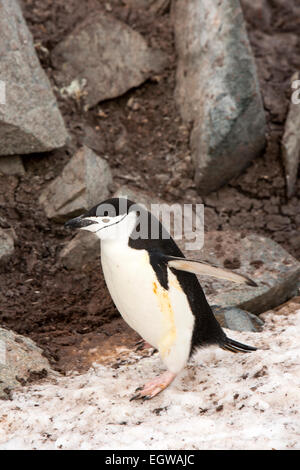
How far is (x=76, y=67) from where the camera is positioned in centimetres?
446

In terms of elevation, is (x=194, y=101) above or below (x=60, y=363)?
above

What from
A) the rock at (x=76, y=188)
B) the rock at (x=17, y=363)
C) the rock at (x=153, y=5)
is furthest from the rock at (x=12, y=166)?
the rock at (x=153, y=5)

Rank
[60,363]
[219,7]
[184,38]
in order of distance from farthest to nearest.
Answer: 1. [184,38]
2. [219,7]
3. [60,363]

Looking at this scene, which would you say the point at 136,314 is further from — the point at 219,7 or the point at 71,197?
the point at 219,7

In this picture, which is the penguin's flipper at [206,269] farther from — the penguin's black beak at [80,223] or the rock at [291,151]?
the rock at [291,151]

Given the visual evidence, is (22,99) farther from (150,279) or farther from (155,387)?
(155,387)

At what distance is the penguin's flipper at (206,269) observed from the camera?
2217mm

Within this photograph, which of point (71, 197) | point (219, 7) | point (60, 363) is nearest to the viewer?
point (60, 363)

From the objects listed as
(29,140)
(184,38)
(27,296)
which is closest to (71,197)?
(29,140)

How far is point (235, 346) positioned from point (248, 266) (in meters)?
0.95

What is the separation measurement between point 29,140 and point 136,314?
1.79 metres

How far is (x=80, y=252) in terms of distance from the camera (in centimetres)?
367

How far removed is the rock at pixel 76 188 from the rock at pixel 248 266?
15 cm

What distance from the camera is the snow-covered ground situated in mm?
2062
